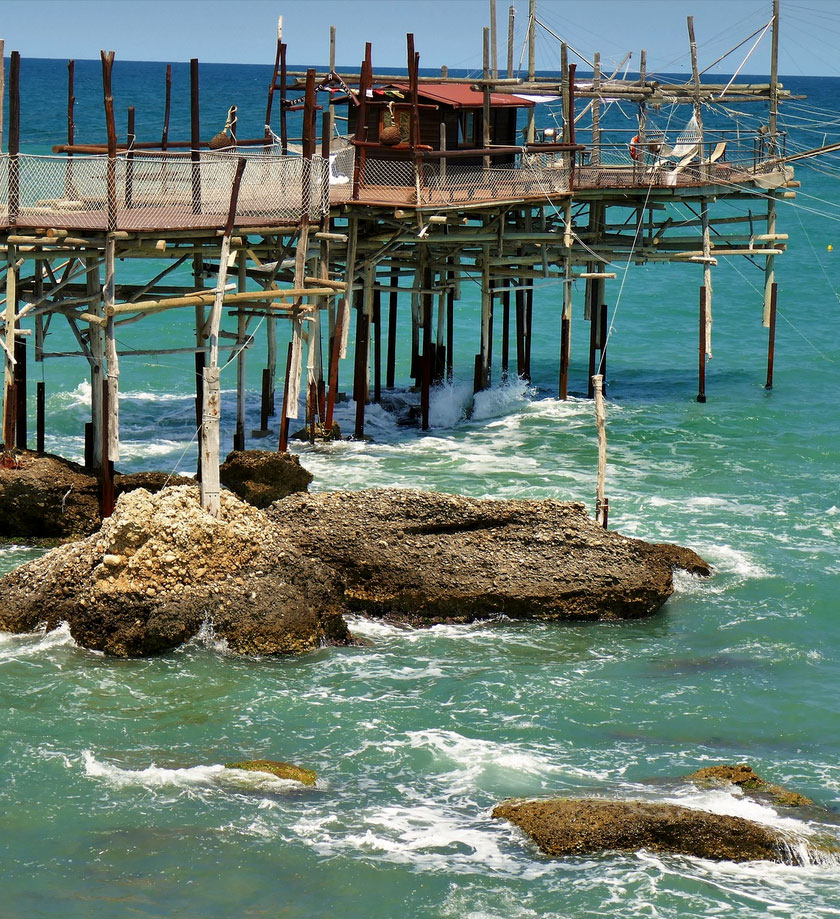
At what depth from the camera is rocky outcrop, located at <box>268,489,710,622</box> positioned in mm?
19172

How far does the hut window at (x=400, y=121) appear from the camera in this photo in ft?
102

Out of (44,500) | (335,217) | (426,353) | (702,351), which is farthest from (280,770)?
(702,351)

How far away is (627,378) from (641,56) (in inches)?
376

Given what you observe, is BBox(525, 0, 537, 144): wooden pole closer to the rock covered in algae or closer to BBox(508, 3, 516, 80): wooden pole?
BBox(508, 3, 516, 80): wooden pole

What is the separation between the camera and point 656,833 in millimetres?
13352

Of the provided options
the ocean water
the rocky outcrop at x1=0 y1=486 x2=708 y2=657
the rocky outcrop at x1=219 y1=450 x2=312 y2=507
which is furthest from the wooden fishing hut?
the ocean water

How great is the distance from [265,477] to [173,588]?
549cm

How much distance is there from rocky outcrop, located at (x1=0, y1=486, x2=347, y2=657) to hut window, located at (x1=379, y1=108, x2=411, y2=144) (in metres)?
14.8

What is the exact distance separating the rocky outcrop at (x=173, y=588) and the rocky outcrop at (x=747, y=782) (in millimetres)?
5520

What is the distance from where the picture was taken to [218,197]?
79.5ft

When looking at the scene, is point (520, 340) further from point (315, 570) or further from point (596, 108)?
point (315, 570)

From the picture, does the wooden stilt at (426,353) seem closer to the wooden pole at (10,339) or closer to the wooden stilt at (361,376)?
the wooden stilt at (361,376)

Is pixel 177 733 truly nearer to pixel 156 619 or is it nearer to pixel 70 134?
pixel 156 619

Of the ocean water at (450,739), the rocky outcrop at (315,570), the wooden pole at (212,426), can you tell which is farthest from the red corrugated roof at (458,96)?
the rocky outcrop at (315,570)
